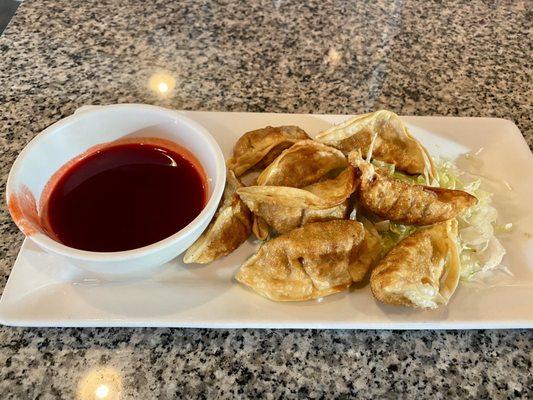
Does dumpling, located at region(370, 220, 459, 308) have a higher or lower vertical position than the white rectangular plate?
higher

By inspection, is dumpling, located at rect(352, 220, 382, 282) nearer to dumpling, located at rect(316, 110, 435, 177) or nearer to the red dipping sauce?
dumpling, located at rect(316, 110, 435, 177)

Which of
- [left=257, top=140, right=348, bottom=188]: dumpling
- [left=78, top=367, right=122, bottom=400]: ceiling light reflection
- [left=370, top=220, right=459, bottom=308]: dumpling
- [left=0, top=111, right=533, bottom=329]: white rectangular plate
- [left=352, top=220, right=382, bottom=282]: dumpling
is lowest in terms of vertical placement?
[left=78, top=367, right=122, bottom=400]: ceiling light reflection

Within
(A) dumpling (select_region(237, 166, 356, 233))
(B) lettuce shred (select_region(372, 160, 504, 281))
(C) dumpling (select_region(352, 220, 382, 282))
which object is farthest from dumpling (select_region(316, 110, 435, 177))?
(C) dumpling (select_region(352, 220, 382, 282))

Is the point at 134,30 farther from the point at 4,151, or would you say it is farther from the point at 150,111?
the point at 150,111

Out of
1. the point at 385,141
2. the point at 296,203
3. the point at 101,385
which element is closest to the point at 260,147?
the point at 296,203

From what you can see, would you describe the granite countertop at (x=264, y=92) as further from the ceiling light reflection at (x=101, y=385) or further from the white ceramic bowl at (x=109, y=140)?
the white ceramic bowl at (x=109, y=140)

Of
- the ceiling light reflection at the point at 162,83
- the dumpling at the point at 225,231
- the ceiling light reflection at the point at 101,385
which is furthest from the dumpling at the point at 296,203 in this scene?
the ceiling light reflection at the point at 162,83

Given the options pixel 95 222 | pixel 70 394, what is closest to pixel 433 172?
pixel 95 222

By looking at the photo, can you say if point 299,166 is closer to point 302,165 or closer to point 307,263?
point 302,165
